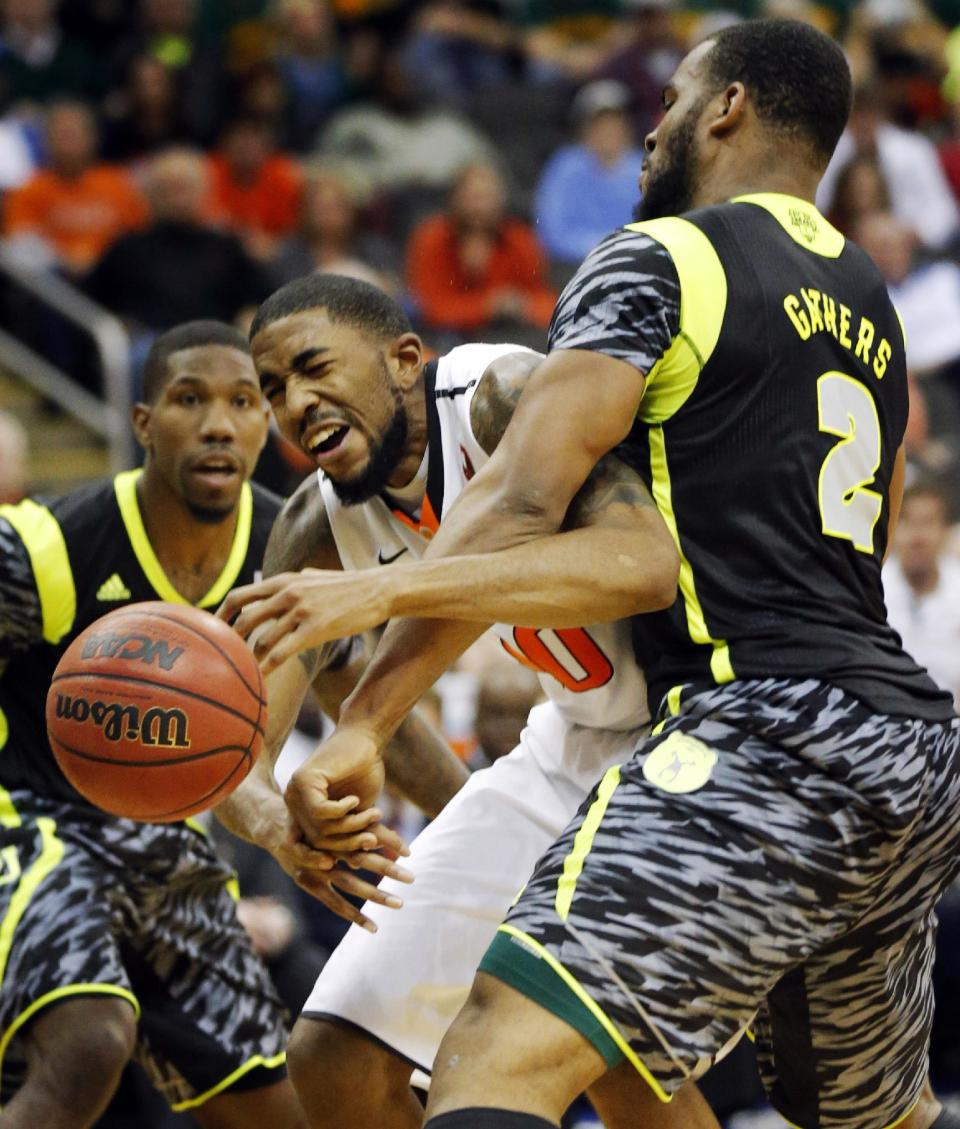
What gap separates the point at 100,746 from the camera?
3.66m

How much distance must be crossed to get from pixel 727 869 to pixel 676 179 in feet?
4.88

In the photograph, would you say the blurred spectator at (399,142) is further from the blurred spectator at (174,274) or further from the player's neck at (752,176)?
the player's neck at (752,176)

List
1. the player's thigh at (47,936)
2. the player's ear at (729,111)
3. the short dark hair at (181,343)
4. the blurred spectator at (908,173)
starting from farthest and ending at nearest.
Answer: the blurred spectator at (908,173), the short dark hair at (181,343), the player's thigh at (47,936), the player's ear at (729,111)

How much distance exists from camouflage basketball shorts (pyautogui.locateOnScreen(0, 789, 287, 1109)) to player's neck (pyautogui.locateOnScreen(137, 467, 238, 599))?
71 cm

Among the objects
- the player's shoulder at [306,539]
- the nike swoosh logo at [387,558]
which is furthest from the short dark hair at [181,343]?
the nike swoosh logo at [387,558]

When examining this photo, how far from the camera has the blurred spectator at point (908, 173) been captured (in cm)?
1286

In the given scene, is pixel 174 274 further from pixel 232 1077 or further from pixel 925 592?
pixel 232 1077

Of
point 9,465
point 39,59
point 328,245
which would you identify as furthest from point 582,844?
point 39,59

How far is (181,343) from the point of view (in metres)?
5.48

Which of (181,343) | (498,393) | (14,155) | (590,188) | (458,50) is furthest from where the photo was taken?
(458,50)

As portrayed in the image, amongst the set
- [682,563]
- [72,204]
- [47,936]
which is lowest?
[47,936]

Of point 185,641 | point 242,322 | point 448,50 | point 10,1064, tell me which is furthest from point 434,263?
point 185,641

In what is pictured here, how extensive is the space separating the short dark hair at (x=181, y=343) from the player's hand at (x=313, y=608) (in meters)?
2.16

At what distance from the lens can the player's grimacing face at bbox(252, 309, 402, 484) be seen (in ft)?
13.4
